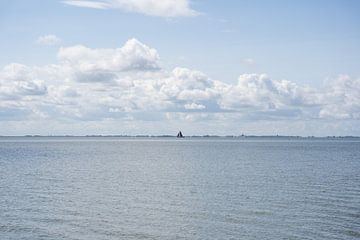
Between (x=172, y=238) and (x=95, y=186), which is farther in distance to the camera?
(x=95, y=186)

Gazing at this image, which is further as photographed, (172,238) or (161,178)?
(161,178)

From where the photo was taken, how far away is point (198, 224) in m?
36.2

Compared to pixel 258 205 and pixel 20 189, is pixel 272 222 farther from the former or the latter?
pixel 20 189

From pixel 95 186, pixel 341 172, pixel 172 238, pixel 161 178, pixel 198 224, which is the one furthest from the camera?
pixel 341 172

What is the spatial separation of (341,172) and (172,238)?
5170cm

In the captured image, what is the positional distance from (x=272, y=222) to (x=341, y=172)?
4406cm

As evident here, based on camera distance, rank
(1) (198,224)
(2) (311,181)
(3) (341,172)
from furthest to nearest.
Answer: (3) (341,172) < (2) (311,181) < (1) (198,224)

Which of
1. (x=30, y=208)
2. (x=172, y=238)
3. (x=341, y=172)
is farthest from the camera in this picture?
(x=341, y=172)

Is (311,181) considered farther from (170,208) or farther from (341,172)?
(170,208)

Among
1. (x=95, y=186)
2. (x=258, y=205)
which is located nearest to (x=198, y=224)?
(x=258, y=205)

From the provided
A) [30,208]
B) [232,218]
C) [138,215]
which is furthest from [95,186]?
[232,218]

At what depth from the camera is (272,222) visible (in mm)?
36688

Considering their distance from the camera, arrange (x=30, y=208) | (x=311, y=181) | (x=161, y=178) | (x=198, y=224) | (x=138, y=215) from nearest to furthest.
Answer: (x=198, y=224)
(x=138, y=215)
(x=30, y=208)
(x=311, y=181)
(x=161, y=178)

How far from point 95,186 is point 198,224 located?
25.7 m
